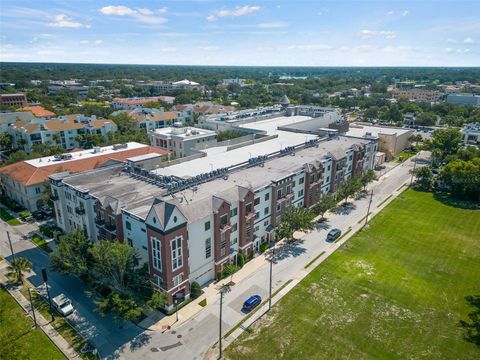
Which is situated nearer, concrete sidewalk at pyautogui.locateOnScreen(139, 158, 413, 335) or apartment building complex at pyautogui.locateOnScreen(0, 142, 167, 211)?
concrete sidewalk at pyautogui.locateOnScreen(139, 158, 413, 335)

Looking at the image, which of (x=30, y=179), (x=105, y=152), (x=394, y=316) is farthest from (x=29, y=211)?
(x=394, y=316)

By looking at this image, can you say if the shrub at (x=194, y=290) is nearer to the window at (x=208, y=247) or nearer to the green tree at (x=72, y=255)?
the window at (x=208, y=247)

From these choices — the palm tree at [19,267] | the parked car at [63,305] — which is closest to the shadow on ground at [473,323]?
the parked car at [63,305]

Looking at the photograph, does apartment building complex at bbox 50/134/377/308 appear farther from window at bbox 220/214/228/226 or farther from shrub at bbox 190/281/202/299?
shrub at bbox 190/281/202/299

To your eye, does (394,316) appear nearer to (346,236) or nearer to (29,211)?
(346,236)

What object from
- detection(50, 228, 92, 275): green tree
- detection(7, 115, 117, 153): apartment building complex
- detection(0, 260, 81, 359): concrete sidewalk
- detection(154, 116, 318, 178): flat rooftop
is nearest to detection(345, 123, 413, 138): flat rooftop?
detection(154, 116, 318, 178): flat rooftop

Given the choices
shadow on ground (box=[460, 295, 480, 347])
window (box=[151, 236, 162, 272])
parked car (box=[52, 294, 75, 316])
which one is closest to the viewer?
shadow on ground (box=[460, 295, 480, 347])

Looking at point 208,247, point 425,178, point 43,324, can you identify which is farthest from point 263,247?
point 425,178

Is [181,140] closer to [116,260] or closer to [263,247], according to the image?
[263,247]
